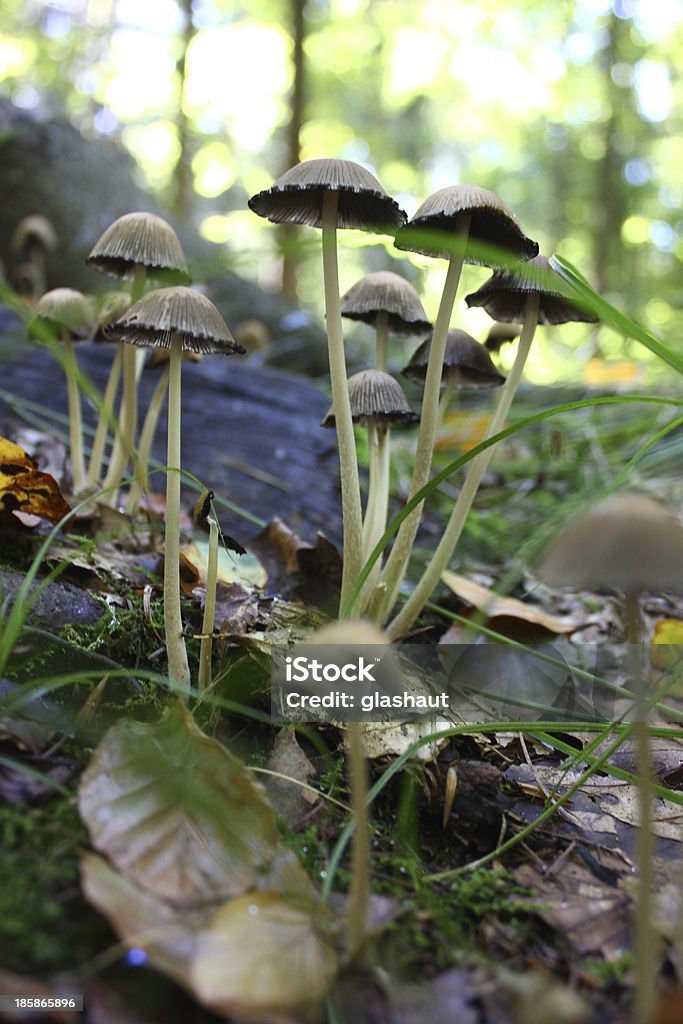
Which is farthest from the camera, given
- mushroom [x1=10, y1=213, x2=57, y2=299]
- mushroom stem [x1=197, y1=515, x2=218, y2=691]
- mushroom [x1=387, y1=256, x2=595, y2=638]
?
mushroom [x1=10, y1=213, x2=57, y2=299]

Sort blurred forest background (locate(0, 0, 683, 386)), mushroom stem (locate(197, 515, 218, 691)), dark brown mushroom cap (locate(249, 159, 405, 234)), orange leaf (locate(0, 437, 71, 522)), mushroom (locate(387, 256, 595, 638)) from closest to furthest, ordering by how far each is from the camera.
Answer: mushroom stem (locate(197, 515, 218, 691)) → dark brown mushroom cap (locate(249, 159, 405, 234)) → orange leaf (locate(0, 437, 71, 522)) → mushroom (locate(387, 256, 595, 638)) → blurred forest background (locate(0, 0, 683, 386))

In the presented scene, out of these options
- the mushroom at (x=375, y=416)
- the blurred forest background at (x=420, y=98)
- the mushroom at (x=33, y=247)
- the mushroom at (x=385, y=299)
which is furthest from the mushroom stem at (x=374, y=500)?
the blurred forest background at (x=420, y=98)

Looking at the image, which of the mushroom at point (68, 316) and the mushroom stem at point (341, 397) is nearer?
the mushroom stem at point (341, 397)

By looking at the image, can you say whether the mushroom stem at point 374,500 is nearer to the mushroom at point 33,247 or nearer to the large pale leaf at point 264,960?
the large pale leaf at point 264,960

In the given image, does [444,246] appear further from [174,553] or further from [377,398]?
[174,553]

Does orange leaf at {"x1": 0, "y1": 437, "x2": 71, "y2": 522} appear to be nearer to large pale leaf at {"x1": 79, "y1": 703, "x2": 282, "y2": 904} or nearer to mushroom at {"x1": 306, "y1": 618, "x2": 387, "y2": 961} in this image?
large pale leaf at {"x1": 79, "y1": 703, "x2": 282, "y2": 904}

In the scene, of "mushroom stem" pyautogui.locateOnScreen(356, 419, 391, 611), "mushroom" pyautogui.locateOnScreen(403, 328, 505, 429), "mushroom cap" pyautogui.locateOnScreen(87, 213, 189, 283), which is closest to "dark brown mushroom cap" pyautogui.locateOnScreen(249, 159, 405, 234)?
"mushroom cap" pyautogui.locateOnScreen(87, 213, 189, 283)
